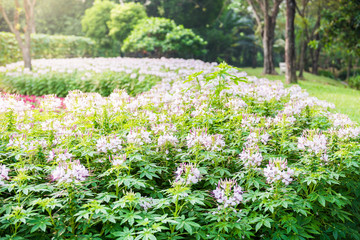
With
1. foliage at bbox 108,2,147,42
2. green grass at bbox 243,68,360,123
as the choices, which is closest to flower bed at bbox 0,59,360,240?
green grass at bbox 243,68,360,123

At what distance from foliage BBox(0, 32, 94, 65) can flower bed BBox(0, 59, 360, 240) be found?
1432cm

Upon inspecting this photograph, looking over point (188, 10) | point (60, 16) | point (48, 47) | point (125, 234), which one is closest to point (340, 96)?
point (125, 234)

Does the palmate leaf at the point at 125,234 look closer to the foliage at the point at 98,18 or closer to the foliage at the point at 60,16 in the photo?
the foliage at the point at 98,18

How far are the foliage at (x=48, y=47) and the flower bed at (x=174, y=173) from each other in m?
14.3

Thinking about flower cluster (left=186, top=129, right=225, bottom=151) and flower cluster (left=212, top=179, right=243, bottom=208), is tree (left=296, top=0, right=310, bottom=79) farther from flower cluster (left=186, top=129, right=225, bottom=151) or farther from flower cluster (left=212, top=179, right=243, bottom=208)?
flower cluster (left=212, top=179, right=243, bottom=208)

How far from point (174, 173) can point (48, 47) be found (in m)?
20.3

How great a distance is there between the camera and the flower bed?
8.63 feet

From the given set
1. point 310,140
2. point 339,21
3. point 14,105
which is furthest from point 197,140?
point 339,21

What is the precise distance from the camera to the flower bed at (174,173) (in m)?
2.63

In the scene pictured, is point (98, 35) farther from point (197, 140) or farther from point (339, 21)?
point (197, 140)

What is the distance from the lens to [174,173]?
3465 mm

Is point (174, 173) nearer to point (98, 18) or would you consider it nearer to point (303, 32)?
point (303, 32)

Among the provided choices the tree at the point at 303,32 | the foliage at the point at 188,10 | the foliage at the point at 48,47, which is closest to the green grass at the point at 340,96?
the tree at the point at 303,32

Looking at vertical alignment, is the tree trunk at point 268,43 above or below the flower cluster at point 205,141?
above
